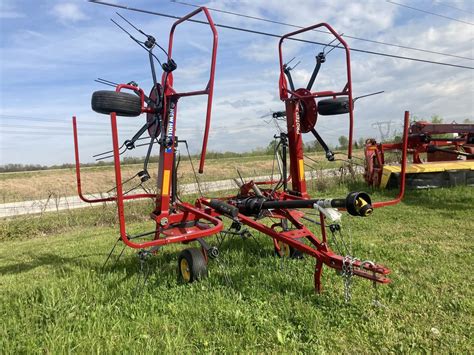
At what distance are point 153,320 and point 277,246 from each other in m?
2.57

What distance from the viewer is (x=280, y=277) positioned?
4.43 m

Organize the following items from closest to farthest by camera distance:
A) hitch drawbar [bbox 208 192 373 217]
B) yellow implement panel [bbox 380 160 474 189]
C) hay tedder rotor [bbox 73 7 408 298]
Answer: hitch drawbar [bbox 208 192 373 217] → hay tedder rotor [bbox 73 7 408 298] → yellow implement panel [bbox 380 160 474 189]

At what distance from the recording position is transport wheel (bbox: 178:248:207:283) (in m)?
4.45

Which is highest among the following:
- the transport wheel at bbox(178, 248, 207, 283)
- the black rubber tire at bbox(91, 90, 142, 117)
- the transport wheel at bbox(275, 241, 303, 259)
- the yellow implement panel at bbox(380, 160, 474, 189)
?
the black rubber tire at bbox(91, 90, 142, 117)

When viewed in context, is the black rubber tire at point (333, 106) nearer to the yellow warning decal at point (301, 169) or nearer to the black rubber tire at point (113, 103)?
the yellow warning decal at point (301, 169)

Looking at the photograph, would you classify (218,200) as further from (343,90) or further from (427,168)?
(427,168)

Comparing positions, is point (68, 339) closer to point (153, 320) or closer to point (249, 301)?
point (153, 320)

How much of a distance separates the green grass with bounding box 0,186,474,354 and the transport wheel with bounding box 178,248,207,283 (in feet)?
0.57

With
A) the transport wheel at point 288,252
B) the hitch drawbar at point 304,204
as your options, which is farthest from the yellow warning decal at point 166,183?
the transport wheel at point 288,252

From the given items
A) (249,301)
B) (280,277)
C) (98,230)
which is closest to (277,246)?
(280,277)

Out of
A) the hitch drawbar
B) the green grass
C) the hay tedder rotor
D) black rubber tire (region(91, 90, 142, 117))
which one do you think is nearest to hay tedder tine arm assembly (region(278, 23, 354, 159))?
the hay tedder rotor

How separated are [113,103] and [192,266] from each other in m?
2.01

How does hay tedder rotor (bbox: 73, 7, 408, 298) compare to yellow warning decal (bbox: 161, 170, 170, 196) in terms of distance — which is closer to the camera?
hay tedder rotor (bbox: 73, 7, 408, 298)

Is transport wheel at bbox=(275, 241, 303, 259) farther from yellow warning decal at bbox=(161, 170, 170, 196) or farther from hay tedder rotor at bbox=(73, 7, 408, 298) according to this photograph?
yellow warning decal at bbox=(161, 170, 170, 196)
